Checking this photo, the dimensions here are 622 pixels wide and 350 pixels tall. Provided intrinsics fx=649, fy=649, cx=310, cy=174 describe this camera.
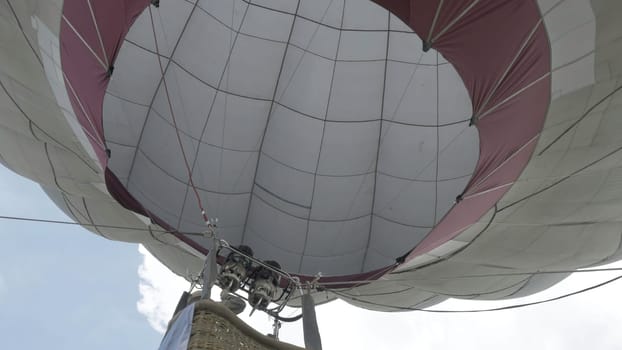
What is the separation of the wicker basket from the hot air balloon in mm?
2138

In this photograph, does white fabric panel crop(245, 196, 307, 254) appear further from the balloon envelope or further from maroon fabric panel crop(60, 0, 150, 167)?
maroon fabric panel crop(60, 0, 150, 167)

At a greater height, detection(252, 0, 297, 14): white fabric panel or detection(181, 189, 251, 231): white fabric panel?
detection(252, 0, 297, 14): white fabric panel

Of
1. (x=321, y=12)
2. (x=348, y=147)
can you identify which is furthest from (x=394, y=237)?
(x=321, y=12)

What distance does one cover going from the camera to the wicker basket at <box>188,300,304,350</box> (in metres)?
3.51

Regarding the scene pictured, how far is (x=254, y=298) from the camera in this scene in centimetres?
663

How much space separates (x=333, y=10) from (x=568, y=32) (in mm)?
3931

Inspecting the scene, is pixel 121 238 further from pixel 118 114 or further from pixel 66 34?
pixel 66 34

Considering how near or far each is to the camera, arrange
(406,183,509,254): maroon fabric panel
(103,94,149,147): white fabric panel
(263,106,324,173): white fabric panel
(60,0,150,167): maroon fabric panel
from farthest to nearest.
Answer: (263,106,324,173): white fabric panel < (103,94,149,147): white fabric panel < (406,183,509,254): maroon fabric panel < (60,0,150,167): maroon fabric panel

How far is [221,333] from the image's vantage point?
3598mm

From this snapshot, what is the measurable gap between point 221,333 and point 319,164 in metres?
4.76

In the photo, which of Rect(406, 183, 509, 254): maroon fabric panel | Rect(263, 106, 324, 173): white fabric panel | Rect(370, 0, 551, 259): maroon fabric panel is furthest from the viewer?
Rect(263, 106, 324, 173): white fabric panel

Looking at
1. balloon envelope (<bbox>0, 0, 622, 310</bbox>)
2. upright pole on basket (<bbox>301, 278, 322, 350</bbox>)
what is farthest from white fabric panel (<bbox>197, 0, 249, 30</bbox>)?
upright pole on basket (<bbox>301, 278, 322, 350</bbox>)

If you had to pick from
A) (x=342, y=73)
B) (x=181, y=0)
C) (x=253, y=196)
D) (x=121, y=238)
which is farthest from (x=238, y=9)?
(x=121, y=238)

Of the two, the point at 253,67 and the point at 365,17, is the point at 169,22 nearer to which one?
the point at 253,67
